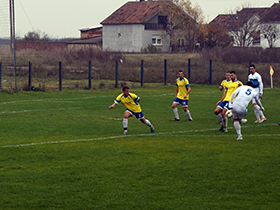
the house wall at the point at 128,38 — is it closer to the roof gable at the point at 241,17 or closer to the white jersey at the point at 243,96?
the roof gable at the point at 241,17

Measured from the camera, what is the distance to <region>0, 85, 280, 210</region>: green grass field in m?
8.16

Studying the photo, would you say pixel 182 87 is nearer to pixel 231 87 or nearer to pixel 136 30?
pixel 231 87

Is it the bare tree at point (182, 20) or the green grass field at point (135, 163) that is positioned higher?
the bare tree at point (182, 20)

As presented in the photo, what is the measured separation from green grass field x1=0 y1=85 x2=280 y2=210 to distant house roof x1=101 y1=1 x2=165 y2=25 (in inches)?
2479

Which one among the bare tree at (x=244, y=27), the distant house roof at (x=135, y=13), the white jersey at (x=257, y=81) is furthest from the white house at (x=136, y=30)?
the white jersey at (x=257, y=81)

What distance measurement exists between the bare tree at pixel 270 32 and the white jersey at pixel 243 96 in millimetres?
71379

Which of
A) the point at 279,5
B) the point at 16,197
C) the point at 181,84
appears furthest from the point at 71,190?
the point at 279,5

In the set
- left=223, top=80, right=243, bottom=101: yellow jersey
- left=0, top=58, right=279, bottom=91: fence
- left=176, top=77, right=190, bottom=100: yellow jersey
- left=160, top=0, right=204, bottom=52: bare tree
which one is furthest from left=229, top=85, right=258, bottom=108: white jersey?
left=160, top=0, right=204, bottom=52: bare tree

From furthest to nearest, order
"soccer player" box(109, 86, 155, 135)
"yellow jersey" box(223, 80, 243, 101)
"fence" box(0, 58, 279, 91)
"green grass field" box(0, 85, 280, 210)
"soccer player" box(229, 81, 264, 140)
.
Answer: "fence" box(0, 58, 279, 91), "yellow jersey" box(223, 80, 243, 101), "soccer player" box(109, 86, 155, 135), "soccer player" box(229, 81, 264, 140), "green grass field" box(0, 85, 280, 210)

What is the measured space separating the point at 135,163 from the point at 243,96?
441 cm

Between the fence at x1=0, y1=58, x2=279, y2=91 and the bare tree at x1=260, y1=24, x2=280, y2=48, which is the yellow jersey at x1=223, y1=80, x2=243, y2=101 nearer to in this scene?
the fence at x1=0, y1=58, x2=279, y2=91

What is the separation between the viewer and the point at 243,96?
13.5 meters

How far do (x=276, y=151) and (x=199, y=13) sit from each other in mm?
69259

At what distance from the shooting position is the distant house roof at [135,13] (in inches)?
3189
